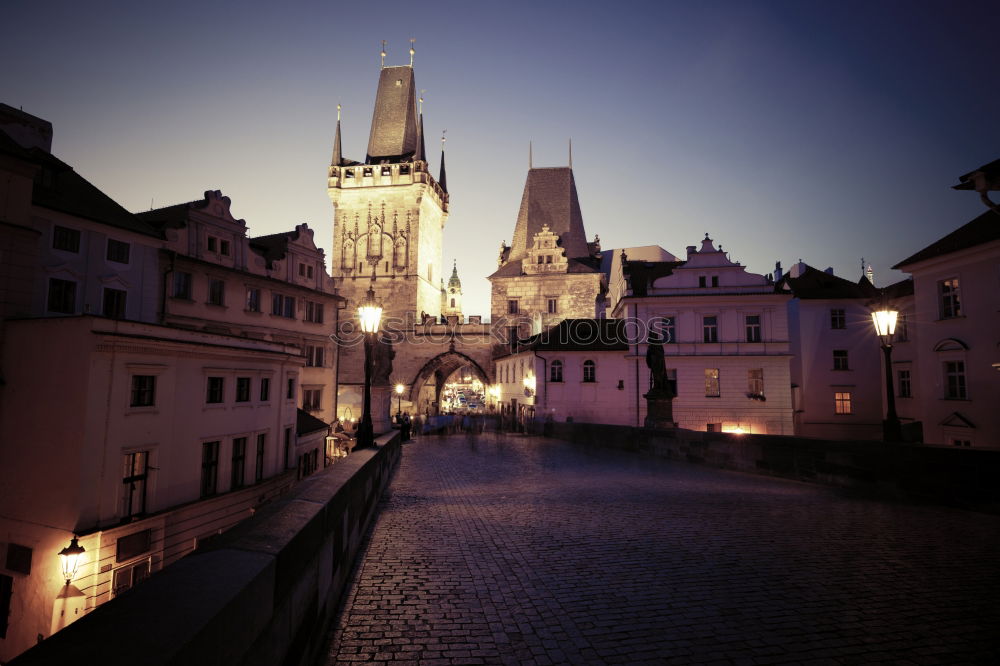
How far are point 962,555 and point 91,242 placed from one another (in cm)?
2477

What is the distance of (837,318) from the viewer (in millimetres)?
33531

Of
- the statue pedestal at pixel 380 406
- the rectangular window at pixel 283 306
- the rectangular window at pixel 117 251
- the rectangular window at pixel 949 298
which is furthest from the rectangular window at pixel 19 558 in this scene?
the rectangular window at pixel 949 298

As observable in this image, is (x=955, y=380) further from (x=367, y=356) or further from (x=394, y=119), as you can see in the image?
(x=394, y=119)

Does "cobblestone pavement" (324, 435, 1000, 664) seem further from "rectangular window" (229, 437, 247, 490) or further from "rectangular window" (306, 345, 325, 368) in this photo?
"rectangular window" (306, 345, 325, 368)

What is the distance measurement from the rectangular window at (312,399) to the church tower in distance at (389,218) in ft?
67.1

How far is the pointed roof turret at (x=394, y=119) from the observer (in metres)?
57.5

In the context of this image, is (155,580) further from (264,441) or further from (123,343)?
(264,441)

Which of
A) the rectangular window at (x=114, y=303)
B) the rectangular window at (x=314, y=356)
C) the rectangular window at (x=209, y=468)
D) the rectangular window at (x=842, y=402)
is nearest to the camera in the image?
the rectangular window at (x=209, y=468)

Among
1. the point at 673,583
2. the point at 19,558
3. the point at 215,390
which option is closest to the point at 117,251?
the point at 215,390

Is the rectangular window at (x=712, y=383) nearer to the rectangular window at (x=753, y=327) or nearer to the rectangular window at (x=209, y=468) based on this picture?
the rectangular window at (x=753, y=327)

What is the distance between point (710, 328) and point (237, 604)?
106ft

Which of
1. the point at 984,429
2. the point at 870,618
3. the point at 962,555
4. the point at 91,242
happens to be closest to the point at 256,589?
the point at 870,618

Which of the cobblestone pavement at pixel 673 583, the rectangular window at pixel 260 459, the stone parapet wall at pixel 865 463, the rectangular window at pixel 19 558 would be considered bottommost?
the rectangular window at pixel 19 558

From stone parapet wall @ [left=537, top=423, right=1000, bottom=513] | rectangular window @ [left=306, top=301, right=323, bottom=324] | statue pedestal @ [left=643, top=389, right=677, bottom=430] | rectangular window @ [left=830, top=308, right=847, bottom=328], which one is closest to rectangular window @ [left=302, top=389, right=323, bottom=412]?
rectangular window @ [left=306, top=301, right=323, bottom=324]
